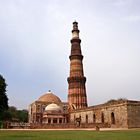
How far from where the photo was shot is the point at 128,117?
1438 inches

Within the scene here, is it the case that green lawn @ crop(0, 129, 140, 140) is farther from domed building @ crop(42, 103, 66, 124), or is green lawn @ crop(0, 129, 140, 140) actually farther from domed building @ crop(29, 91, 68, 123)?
domed building @ crop(29, 91, 68, 123)

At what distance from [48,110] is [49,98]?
960 centimetres

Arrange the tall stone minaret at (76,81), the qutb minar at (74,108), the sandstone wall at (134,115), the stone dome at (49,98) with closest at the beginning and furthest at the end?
the sandstone wall at (134,115) → the qutb minar at (74,108) → the tall stone minaret at (76,81) → the stone dome at (49,98)

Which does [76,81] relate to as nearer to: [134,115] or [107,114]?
[107,114]

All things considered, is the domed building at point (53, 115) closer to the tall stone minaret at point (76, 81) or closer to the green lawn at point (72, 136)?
the tall stone minaret at point (76, 81)

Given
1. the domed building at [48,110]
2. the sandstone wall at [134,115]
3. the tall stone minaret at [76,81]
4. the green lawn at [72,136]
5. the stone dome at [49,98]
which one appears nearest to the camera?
the green lawn at [72,136]

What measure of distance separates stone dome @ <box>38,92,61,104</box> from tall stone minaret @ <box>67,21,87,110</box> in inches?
229

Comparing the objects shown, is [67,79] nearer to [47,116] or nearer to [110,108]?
[47,116]

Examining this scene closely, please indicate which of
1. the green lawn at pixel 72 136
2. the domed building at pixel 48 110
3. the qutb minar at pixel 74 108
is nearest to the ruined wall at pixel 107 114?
the qutb minar at pixel 74 108

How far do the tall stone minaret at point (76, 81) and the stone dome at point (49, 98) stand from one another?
582 centimetres

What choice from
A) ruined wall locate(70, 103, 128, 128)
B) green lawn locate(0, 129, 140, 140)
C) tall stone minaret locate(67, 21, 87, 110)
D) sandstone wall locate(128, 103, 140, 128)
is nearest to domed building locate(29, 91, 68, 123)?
tall stone minaret locate(67, 21, 87, 110)

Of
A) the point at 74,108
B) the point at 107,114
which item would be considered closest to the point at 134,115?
the point at 107,114

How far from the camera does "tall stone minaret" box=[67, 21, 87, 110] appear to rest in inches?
2162

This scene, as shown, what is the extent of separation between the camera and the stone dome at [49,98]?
60.6 meters
